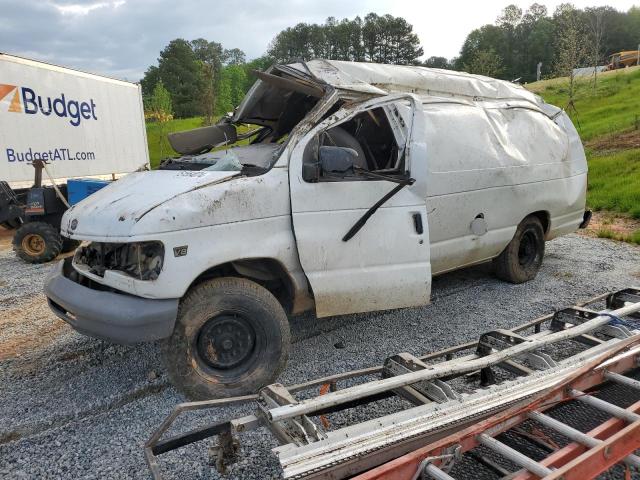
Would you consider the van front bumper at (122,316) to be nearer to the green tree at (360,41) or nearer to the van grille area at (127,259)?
the van grille area at (127,259)

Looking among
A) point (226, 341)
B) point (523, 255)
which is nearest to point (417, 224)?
point (226, 341)

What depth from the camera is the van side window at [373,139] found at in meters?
4.25

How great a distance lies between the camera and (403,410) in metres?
2.97

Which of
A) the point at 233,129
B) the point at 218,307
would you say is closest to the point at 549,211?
the point at 233,129

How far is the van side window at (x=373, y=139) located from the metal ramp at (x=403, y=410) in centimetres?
167

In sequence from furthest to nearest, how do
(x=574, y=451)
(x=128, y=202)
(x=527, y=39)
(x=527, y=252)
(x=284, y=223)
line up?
(x=527, y=39) → (x=527, y=252) → (x=284, y=223) → (x=128, y=202) → (x=574, y=451)

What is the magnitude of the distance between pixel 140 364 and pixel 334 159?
232cm

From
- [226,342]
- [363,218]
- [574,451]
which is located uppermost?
[363,218]

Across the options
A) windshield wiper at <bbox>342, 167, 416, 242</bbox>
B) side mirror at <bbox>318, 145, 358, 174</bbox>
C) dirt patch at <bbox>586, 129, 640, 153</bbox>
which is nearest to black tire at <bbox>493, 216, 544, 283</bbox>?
windshield wiper at <bbox>342, 167, 416, 242</bbox>

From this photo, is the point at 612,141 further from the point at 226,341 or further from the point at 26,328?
the point at 26,328

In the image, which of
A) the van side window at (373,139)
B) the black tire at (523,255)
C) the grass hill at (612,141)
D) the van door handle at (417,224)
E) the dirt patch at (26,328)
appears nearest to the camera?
the van door handle at (417,224)

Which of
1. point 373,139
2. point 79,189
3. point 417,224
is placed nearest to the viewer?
point 417,224

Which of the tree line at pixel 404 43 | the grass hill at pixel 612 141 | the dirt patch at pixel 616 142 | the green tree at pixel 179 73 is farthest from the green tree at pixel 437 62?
the dirt patch at pixel 616 142

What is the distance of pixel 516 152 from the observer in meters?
5.56
